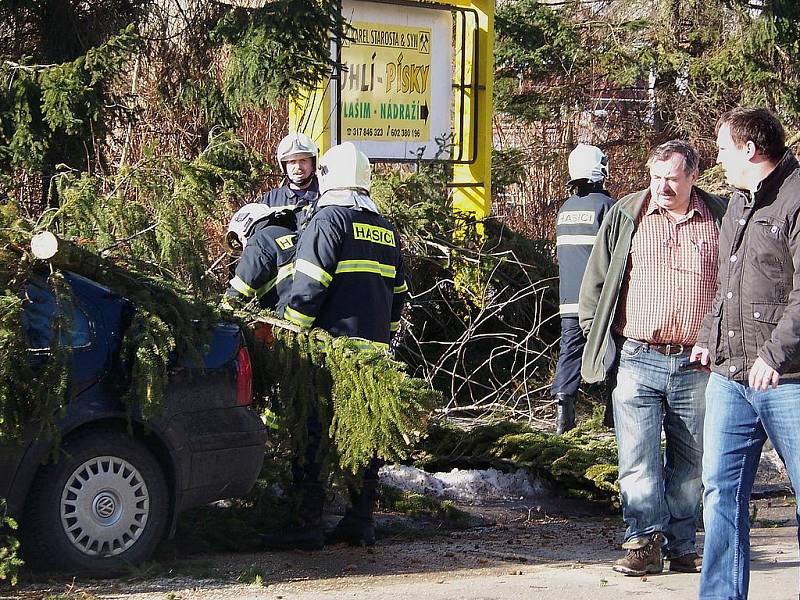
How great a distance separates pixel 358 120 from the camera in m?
10.6

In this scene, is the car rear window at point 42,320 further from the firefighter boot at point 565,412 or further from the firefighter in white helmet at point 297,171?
the firefighter boot at point 565,412

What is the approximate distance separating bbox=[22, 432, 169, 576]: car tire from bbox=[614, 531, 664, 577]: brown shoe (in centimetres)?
219

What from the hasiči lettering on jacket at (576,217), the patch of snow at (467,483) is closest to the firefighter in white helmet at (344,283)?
the patch of snow at (467,483)

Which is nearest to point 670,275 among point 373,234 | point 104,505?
point 373,234

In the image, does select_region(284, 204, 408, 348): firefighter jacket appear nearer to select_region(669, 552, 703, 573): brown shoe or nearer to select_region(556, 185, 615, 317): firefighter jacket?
select_region(669, 552, 703, 573): brown shoe

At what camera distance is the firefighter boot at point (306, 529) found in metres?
6.38

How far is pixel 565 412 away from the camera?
8.95 m

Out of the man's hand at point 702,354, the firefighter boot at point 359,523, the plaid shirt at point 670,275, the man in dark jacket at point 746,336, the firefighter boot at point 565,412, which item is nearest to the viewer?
the man in dark jacket at point 746,336

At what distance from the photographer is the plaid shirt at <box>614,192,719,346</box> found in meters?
5.70

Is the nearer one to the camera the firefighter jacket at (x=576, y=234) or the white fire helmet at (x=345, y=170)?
the white fire helmet at (x=345, y=170)

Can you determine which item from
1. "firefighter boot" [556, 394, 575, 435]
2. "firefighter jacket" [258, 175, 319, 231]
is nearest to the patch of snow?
"firefighter boot" [556, 394, 575, 435]

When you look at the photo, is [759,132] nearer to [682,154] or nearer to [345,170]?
[682,154]

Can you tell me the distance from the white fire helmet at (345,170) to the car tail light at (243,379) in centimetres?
97

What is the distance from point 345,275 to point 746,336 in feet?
7.55
